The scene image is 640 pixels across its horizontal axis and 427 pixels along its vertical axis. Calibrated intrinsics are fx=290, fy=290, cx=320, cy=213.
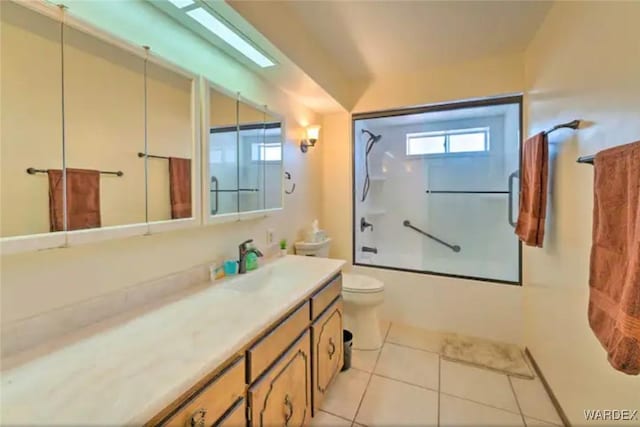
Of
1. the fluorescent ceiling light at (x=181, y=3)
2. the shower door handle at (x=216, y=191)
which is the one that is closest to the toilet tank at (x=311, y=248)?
the shower door handle at (x=216, y=191)

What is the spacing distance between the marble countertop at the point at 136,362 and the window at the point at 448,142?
252cm

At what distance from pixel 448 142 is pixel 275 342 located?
2.87 m

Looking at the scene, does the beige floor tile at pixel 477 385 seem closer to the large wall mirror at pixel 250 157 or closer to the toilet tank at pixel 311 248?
the toilet tank at pixel 311 248

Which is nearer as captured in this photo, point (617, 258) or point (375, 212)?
point (617, 258)

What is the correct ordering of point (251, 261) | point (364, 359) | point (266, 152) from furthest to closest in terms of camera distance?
point (364, 359)
point (266, 152)
point (251, 261)

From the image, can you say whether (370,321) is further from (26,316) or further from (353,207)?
(26,316)

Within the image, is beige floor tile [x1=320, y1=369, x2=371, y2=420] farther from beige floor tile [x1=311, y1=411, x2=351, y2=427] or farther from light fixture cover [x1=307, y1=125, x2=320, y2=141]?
light fixture cover [x1=307, y1=125, x2=320, y2=141]

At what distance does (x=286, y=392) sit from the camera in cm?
127

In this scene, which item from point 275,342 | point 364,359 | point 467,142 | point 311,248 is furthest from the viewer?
point 467,142

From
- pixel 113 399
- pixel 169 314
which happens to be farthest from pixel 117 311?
pixel 113 399

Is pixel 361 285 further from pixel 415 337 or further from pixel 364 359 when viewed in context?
pixel 415 337

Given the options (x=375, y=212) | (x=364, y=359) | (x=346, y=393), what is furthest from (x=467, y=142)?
(x=346, y=393)

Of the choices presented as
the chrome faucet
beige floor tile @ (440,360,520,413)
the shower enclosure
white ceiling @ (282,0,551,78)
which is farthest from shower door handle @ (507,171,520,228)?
the chrome faucet

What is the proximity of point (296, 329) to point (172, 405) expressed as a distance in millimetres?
677
